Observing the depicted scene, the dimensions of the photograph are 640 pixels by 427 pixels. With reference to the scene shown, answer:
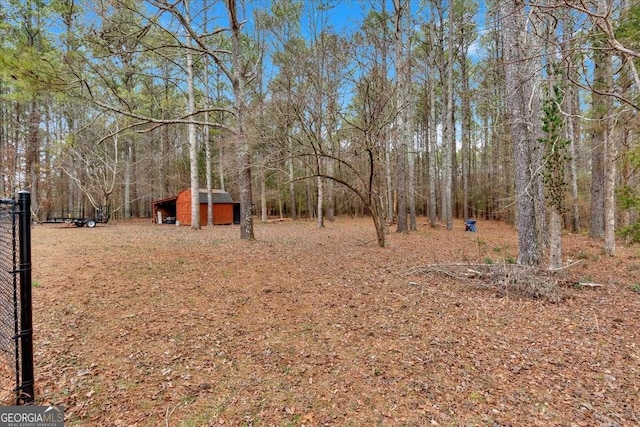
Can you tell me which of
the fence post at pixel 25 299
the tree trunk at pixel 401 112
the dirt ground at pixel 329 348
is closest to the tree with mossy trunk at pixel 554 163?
the dirt ground at pixel 329 348

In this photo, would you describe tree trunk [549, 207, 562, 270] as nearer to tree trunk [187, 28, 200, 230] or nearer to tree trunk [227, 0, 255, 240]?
tree trunk [227, 0, 255, 240]

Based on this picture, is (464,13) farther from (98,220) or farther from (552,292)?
(98,220)

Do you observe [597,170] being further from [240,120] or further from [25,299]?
[25,299]

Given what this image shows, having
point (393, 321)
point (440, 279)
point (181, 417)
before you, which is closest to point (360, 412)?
point (181, 417)

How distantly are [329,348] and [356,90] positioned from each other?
6.95 meters

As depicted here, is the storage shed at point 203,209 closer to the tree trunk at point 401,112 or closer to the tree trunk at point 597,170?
the tree trunk at point 401,112

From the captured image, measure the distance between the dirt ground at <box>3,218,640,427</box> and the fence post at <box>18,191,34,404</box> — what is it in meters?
0.12

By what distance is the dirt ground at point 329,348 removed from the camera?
204 cm

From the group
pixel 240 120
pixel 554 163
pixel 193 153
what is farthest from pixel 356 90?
pixel 193 153

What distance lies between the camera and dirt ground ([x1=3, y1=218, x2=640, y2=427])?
6.69ft

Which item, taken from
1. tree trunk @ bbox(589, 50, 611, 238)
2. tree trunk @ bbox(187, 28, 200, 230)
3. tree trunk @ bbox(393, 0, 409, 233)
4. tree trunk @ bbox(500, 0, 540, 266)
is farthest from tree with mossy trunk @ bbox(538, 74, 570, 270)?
tree trunk @ bbox(187, 28, 200, 230)

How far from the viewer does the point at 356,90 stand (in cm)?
800

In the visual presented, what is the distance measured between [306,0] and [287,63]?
25.6ft

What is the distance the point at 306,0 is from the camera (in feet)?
46.3
